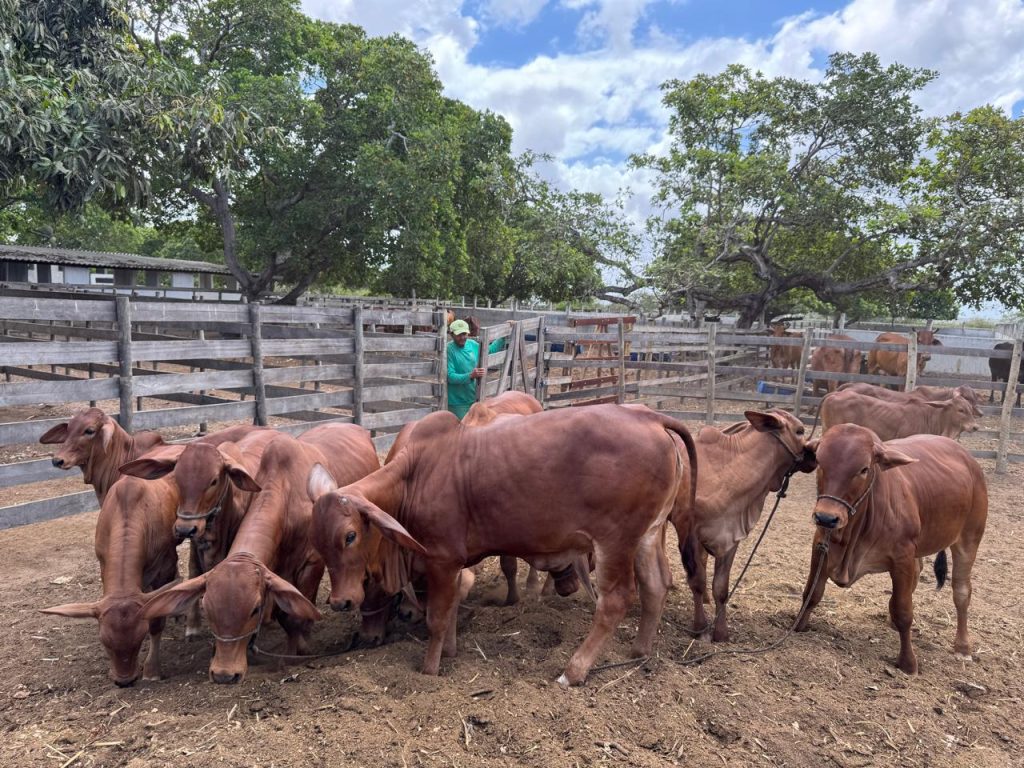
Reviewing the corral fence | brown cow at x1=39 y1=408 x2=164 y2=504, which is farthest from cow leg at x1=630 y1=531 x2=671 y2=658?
the corral fence

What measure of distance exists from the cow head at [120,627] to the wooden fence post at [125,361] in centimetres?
292

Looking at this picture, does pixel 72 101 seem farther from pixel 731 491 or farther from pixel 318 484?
pixel 731 491

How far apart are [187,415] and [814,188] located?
17.9 meters

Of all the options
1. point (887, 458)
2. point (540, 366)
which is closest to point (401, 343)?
point (540, 366)

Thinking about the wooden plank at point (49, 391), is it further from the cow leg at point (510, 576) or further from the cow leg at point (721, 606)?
the cow leg at point (721, 606)

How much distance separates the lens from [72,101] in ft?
24.9

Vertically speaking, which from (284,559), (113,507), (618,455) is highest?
(618,455)

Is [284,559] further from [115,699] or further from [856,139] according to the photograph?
[856,139]

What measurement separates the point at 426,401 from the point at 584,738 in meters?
6.75

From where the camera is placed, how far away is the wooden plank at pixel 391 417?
8.52 m

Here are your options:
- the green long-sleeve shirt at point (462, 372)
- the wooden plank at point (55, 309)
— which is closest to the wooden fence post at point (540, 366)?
the green long-sleeve shirt at point (462, 372)

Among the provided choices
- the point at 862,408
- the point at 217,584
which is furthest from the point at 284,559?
the point at 862,408

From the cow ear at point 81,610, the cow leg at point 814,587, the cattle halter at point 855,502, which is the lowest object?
the cow leg at point 814,587

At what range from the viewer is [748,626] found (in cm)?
480
